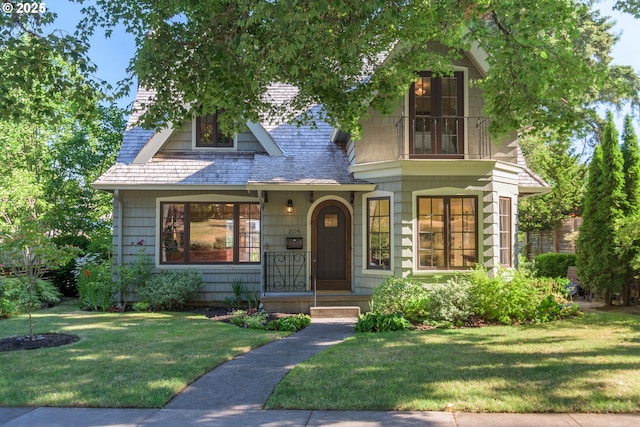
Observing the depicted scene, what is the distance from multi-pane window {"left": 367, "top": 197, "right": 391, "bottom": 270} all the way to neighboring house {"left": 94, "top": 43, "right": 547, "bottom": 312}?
3 cm

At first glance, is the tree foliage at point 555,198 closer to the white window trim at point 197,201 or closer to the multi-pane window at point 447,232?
the multi-pane window at point 447,232

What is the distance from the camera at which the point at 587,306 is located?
1276 centimetres

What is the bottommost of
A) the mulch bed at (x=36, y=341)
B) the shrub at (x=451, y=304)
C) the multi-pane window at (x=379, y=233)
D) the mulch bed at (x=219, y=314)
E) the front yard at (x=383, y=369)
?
the mulch bed at (x=219, y=314)

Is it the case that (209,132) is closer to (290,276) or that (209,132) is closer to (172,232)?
(172,232)

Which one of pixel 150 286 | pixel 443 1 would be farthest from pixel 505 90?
pixel 150 286

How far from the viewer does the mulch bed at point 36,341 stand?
25.7 feet

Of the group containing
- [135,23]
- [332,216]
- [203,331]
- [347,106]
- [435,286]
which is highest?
[135,23]

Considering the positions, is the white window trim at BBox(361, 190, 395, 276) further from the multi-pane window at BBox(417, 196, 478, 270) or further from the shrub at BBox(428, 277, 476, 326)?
the shrub at BBox(428, 277, 476, 326)

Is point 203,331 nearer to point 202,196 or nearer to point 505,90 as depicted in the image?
point 202,196

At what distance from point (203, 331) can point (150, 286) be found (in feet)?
12.6

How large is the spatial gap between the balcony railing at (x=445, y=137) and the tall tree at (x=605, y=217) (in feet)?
10.5

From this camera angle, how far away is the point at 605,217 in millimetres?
Answer: 12445

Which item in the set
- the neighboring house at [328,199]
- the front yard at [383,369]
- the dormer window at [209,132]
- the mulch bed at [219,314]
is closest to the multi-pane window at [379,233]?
the neighboring house at [328,199]

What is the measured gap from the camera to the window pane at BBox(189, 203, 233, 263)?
13.3 m
